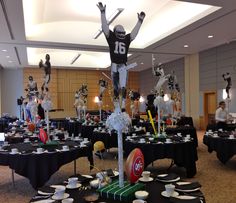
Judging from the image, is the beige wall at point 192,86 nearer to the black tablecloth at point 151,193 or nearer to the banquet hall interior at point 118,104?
the banquet hall interior at point 118,104

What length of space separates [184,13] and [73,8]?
3748 mm

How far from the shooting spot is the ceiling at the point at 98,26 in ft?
25.9

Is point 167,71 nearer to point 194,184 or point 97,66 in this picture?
point 97,66

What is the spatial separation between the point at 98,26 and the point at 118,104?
968 centimetres

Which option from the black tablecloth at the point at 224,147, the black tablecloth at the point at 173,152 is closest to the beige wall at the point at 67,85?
the black tablecloth at the point at 224,147

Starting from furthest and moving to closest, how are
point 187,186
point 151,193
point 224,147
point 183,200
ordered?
point 224,147
point 187,186
point 151,193
point 183,200

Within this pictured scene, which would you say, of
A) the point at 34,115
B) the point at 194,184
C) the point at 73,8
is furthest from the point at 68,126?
the point at 194,184

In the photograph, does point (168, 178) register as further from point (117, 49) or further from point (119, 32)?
point (119, 32)

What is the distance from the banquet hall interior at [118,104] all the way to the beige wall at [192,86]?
51 mm

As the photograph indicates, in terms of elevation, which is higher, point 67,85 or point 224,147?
point 67,85

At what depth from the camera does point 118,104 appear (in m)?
2.26

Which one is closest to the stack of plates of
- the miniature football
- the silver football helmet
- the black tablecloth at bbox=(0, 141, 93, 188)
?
the miniature football

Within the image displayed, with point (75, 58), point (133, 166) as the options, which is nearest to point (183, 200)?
point (133, 166)

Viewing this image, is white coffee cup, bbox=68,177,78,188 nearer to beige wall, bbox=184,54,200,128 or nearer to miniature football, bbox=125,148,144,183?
miniature football, bbox=125,148,144,183
